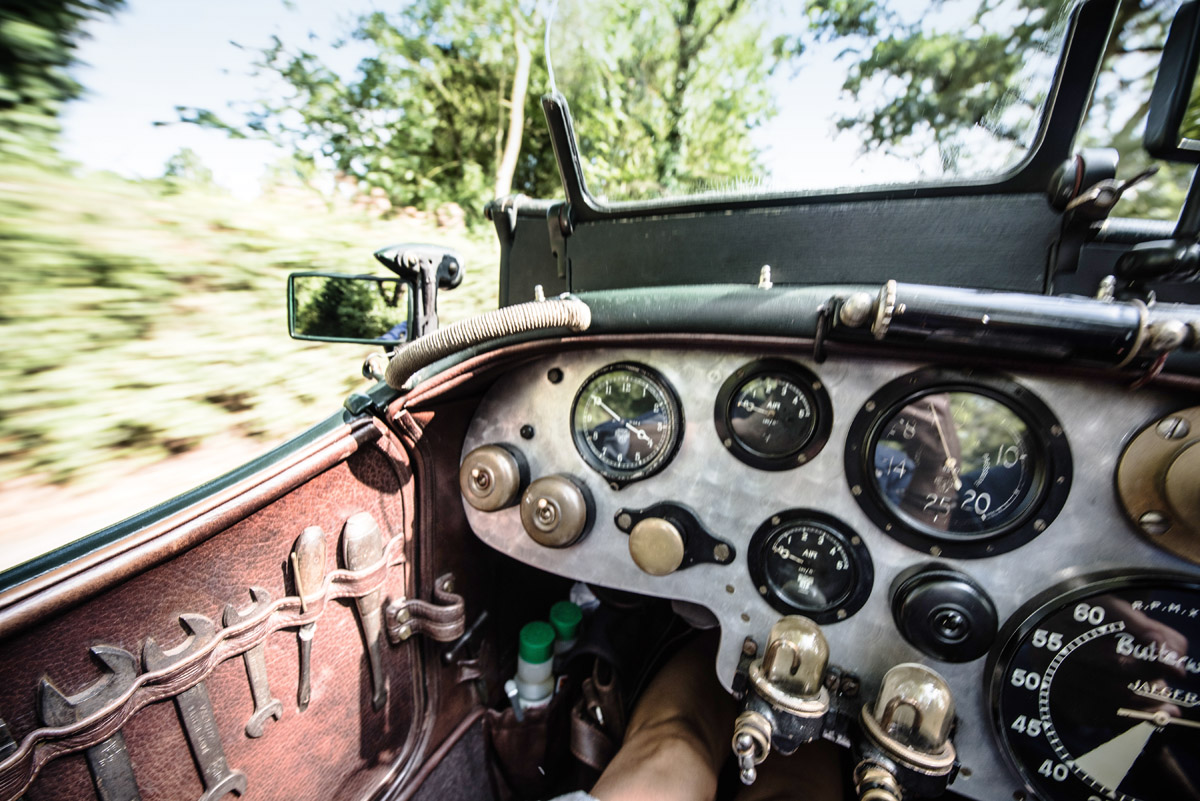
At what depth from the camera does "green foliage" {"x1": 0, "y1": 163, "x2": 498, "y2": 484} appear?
2.59m

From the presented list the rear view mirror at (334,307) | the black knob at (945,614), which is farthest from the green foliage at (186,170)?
the black knob at (945,614)

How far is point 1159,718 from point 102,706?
7.08 feet

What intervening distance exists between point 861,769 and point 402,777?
4.20ft

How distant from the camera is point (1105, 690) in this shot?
120cm

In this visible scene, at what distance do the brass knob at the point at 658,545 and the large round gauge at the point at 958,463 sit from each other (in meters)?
0.49

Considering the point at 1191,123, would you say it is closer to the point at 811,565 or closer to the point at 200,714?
the point at 811,565

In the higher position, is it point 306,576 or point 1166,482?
point 1166,482

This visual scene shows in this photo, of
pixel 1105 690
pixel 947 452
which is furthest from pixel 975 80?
pixel 1105 690

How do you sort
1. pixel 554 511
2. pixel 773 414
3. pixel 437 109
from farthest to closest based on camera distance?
1. pixel 437 109
2. pixel 554 511
3. pixel 773 414

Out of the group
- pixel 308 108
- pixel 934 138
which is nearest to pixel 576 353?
pixel 934 138

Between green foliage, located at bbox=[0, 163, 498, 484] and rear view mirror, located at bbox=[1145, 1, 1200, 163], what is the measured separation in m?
3.67

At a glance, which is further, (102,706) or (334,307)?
(334,307)

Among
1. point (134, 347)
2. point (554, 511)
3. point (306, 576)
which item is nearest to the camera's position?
point (306, 576)

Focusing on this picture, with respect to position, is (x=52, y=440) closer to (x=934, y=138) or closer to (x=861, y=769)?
(x=861, y=769)
